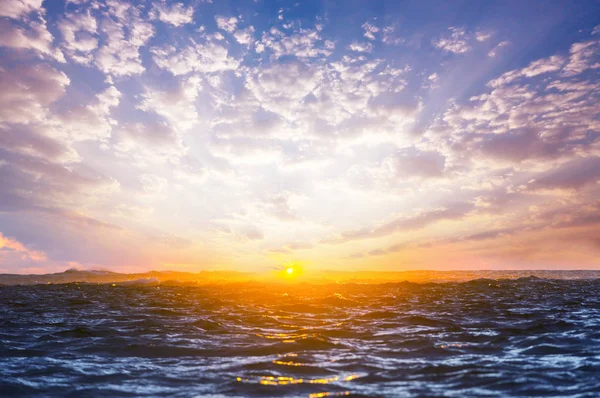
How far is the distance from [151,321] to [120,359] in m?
7.56

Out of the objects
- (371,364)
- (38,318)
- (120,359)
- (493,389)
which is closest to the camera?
(493,389)

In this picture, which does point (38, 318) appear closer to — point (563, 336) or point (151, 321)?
point (151, 321)

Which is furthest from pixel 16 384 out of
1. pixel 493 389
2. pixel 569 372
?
pixel 569 372

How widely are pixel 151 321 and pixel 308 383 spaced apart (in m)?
12.2

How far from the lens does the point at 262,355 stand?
35.2 feet

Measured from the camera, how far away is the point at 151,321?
17781 millimetres

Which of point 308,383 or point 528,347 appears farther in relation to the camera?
point 528,347

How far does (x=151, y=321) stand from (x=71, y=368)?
8.38m

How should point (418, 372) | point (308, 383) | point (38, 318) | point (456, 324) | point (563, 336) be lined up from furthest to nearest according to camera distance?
1. point (38, 318)
2. point (456, 324)
3. point (563, 336)
4. point (418, 372)
5. point (308, 383)

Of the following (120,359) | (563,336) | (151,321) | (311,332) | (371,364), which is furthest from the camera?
(151,321)

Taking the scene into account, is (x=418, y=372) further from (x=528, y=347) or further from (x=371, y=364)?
(x=528, y=347)

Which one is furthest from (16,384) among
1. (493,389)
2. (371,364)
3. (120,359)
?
(493,389)

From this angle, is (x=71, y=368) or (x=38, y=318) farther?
(x=38, y=318)

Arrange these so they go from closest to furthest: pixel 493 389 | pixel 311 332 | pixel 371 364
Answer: pixel 493 389 < pixel 371 364 < pixel 311 332
